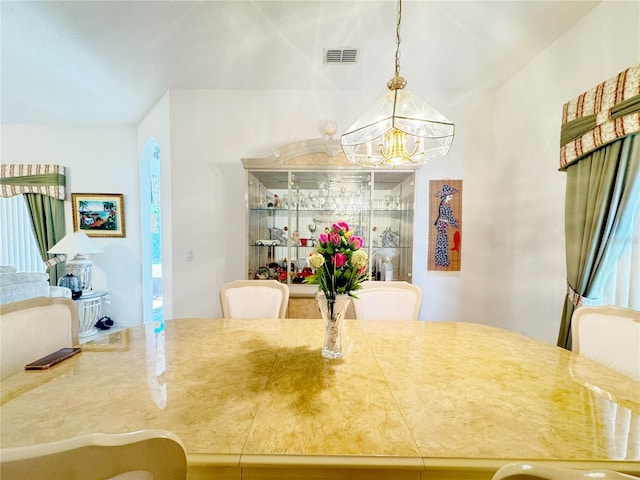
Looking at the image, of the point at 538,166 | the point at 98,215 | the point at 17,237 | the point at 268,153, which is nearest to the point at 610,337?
the point at 538,166

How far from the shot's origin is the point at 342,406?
2.43 ft

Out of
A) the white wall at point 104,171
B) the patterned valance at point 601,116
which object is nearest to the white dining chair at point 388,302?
the patterned valance at point 601,116

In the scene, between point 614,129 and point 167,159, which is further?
point 167,159

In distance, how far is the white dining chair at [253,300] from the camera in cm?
166

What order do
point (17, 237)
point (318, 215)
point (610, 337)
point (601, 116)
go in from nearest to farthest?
point (610, 337), point (601, 116), point (318, 215), point (17, 237)

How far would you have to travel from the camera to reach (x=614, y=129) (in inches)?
55.5

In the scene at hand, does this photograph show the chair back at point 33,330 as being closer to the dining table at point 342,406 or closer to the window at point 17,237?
the dining table at point 342,406

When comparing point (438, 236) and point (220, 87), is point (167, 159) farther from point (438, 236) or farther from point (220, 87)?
point (438, 236)

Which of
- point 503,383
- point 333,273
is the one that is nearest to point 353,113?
point 333,273

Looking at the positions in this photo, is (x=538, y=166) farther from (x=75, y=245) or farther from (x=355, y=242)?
(x=75, y=245)

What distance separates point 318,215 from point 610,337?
2031 millimetres

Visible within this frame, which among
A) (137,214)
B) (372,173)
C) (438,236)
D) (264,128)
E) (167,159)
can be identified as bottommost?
(438,236)

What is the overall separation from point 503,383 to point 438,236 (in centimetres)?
196

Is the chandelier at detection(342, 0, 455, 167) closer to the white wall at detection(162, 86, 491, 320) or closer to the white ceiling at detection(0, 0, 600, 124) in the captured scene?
the white ceiling at detection(0, 0, 600, 124)
